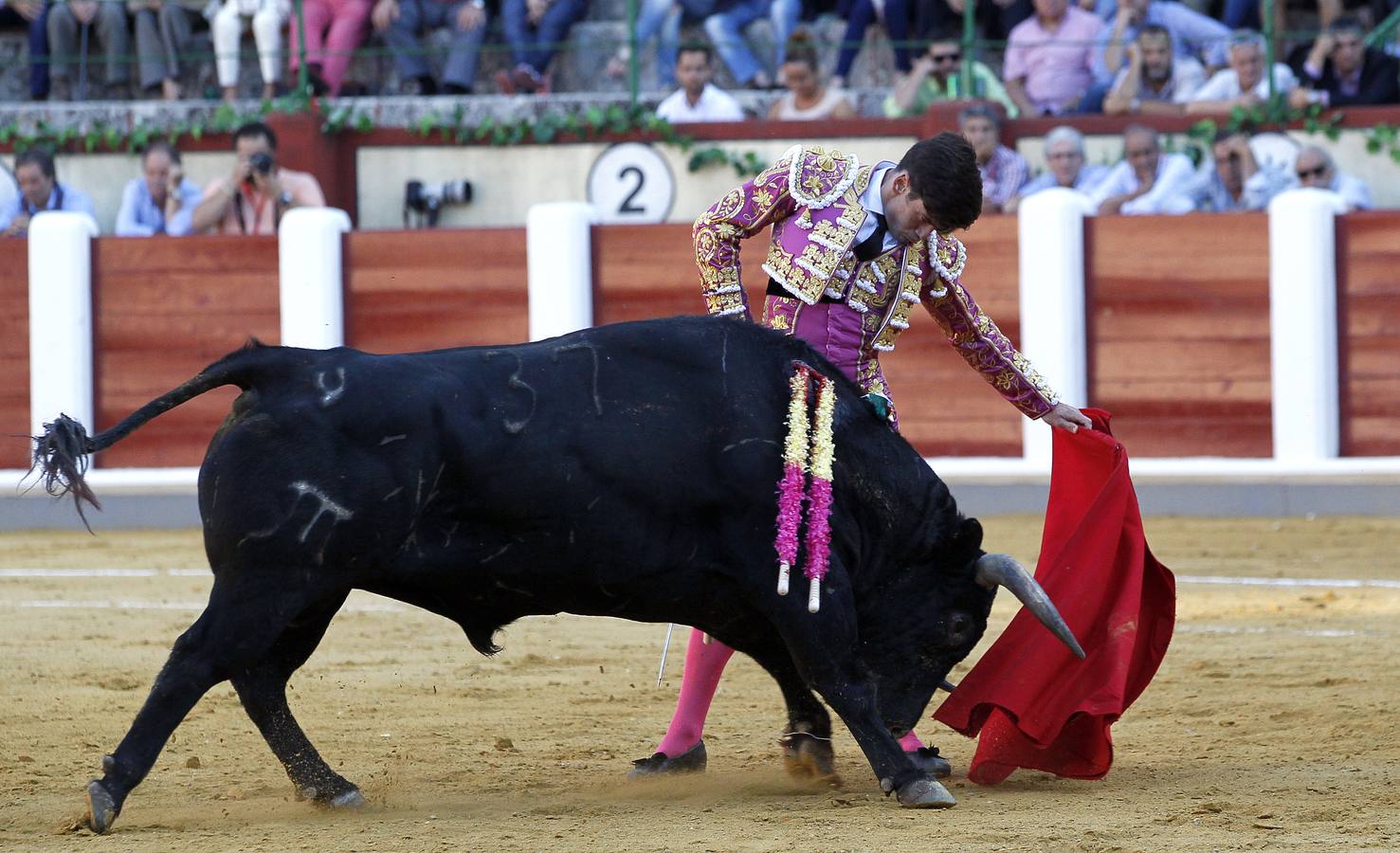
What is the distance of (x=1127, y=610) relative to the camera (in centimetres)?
355

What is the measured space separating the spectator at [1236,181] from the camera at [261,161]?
374 cm

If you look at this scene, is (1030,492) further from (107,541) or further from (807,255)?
(807,255)

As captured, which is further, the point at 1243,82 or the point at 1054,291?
the point at 1243,82

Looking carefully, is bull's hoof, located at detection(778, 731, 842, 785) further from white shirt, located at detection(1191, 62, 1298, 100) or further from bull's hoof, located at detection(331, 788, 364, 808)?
white shirt, located at detection(1191, 62, 1298, 100)

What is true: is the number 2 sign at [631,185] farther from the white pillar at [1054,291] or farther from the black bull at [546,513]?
the black bull at [546,513]

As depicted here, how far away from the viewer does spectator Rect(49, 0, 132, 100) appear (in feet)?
31.3

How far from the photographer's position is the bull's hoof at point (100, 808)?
2.98m

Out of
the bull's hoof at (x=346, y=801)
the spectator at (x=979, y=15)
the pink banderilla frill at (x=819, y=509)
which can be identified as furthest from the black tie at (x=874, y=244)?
the spectator at (x=979, y=15)

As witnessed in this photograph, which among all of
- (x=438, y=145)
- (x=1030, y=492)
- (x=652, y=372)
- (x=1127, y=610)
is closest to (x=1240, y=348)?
(x=1030, y=492)

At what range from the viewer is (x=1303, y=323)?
7578mm

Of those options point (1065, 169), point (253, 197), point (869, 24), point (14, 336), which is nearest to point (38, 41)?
point (14, 336)

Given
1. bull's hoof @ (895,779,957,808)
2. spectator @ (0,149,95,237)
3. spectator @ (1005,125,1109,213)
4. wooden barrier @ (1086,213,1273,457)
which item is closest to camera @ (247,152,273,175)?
spectator @ (0,149,95,237)

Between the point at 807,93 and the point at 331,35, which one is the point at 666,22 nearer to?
the point at 807,93

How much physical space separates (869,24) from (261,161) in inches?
110
